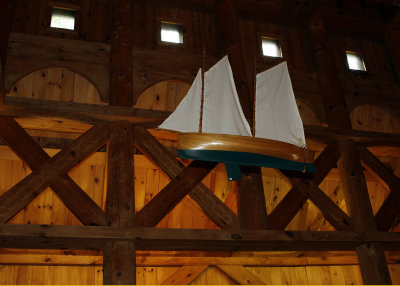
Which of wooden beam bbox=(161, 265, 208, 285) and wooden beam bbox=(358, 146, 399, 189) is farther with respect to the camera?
wooden beam bbox=(161, 265, 208, 285)

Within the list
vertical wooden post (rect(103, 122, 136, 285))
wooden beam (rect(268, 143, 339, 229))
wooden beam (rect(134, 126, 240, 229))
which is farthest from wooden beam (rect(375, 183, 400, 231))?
vertical wooden post (rect(103, 122, 136, 285))

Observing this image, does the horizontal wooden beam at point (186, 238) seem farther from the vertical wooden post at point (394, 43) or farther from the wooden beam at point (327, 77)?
the vertical wooden post at point (394, 43)

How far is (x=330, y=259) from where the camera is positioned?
6578 mm

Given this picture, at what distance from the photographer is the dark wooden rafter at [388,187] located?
4828 millimetres

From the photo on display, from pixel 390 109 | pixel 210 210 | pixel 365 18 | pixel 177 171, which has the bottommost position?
pixel 210 210

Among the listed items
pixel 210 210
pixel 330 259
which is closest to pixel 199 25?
pixel 210 210

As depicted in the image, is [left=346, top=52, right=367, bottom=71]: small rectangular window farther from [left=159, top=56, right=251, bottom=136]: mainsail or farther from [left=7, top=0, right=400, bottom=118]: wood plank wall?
[left=159, top=56, right=251, bottom=136]: mainsail

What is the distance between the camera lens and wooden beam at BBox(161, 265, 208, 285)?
5.98m

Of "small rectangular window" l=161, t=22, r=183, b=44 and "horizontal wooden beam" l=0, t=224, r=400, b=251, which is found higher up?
"small rectangular window" l=161, t=22, r=183, b=44

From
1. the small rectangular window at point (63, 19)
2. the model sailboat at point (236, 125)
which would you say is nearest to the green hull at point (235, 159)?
the model sailboat at point (236, 125)

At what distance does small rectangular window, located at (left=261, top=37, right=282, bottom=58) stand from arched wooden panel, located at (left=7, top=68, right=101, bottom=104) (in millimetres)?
2339

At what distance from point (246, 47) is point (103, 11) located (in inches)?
74.0

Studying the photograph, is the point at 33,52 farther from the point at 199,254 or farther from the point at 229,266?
the point at 229,266

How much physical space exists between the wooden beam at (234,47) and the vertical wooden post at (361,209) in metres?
1.23
